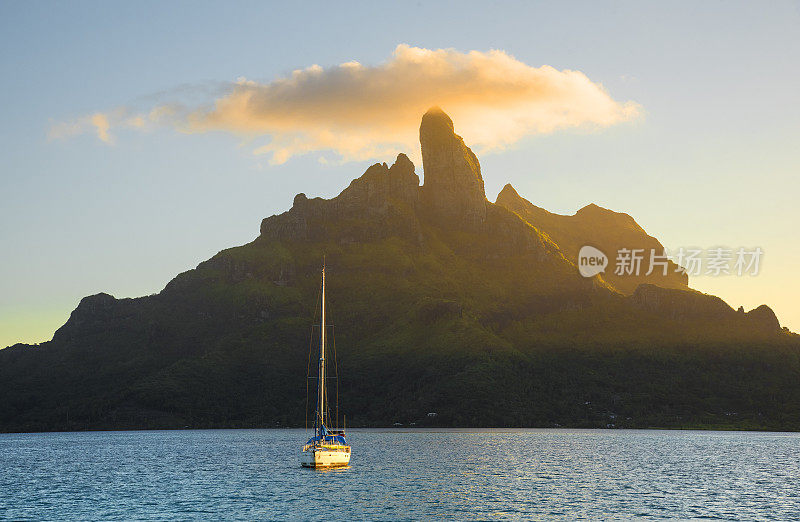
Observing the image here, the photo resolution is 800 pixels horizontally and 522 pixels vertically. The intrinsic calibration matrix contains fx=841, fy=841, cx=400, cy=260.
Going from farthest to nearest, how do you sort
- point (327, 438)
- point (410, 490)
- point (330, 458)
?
1. point (327, 438)
2. point (330, 458)
3. point (410, 490)

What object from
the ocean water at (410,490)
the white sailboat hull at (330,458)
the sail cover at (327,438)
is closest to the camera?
the ocean water at (410,490)

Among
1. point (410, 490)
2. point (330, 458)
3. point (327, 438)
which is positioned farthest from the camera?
point (327, 438)

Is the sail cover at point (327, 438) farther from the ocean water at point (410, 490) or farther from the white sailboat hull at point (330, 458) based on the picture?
the ocean water at point (410, 490)

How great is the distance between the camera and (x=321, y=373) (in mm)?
129500

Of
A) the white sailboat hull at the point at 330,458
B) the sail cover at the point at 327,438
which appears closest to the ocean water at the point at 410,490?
the white sailboat hull at the point at 330,458

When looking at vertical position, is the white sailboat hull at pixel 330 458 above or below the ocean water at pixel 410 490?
above

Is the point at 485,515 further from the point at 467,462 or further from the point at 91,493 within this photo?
the point at 467,462

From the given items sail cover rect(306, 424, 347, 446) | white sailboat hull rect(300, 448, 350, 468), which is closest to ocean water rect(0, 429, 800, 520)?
white sailboat hull rect(300, 448, 350, 468)

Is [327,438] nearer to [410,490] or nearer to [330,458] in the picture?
[330,458]

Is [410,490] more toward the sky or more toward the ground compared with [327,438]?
more toward the ground

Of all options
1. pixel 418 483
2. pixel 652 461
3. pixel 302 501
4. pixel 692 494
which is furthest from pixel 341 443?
pixel 652 461

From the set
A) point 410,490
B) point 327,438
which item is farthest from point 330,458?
point 410,490

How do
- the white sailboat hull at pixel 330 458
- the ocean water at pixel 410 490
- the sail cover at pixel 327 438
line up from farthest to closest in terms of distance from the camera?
the sail cover at pixel 327 438
the white sailboat hull at pixel 330 458
the ocean water at pixel 410 490

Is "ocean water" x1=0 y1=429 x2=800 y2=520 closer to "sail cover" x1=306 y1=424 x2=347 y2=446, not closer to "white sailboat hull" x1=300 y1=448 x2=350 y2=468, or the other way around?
"white sailboat hull" x1=300 y1=448 x2=350 y2=468
